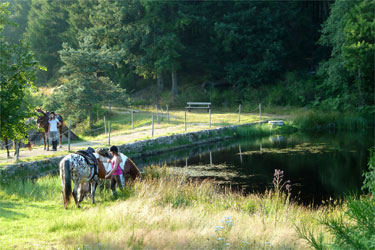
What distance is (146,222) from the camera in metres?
8.39

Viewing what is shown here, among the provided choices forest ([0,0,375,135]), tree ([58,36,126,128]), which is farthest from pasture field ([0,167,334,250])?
forest ([0,0,375,135])

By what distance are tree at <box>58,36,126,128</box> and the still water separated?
31.1ft

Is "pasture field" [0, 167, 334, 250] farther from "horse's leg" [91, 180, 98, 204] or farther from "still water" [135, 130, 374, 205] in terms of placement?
"still water" [135, 130, 374, 205]

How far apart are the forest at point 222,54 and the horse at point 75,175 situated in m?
20.4

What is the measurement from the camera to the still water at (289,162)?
16.0 metres

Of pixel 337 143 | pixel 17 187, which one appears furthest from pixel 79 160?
pixel 337 143

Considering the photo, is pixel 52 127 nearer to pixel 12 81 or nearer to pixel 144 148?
pixel 144 148

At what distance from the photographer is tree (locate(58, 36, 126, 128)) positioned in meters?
30.7

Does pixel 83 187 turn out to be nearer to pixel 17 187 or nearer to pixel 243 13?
pixel 17 187

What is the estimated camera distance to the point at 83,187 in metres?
10.9

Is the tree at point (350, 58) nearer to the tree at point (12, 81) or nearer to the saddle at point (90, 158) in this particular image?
the tree at point (12, 81)

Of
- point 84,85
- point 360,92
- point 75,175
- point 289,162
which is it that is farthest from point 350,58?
point 75,175

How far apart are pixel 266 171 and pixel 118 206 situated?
10.3 meters

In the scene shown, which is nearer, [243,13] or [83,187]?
[83,187]
